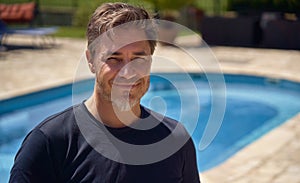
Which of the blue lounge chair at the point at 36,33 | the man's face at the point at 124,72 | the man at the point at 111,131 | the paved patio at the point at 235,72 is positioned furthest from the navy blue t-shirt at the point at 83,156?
the blue lounge chair at the point at 36,33

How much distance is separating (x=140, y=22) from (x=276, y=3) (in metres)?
12.3

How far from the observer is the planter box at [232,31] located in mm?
12688

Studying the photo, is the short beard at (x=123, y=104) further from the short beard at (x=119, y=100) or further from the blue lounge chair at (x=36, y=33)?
the blue lounge chair at (x=36, y=33)

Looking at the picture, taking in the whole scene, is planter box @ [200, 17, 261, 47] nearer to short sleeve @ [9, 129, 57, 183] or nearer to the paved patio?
the paved patio

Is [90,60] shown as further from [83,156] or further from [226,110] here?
[226,110]

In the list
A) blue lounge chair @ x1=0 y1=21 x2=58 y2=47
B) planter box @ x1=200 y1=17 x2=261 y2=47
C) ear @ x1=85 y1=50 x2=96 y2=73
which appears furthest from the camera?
planter box @ x1=200 y1=17 x2=261 y2=47

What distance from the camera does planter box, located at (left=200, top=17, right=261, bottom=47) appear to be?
12.7 meters

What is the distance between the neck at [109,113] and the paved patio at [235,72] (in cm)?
46

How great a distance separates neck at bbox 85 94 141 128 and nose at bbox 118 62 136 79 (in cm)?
12

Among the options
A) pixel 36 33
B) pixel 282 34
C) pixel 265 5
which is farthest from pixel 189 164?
pixel 265 5

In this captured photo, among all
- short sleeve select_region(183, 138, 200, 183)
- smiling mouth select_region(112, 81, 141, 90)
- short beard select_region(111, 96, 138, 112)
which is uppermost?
smiling mouth select_region(112, 81, 141, 90)

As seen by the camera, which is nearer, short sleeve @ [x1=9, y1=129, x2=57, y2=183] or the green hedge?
short sleeve @ [x1=9, y1=129, x2=57, y2=183]

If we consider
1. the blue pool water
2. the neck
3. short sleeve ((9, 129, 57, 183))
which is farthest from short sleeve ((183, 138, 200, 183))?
the blue pool water

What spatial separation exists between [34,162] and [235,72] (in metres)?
8.65
